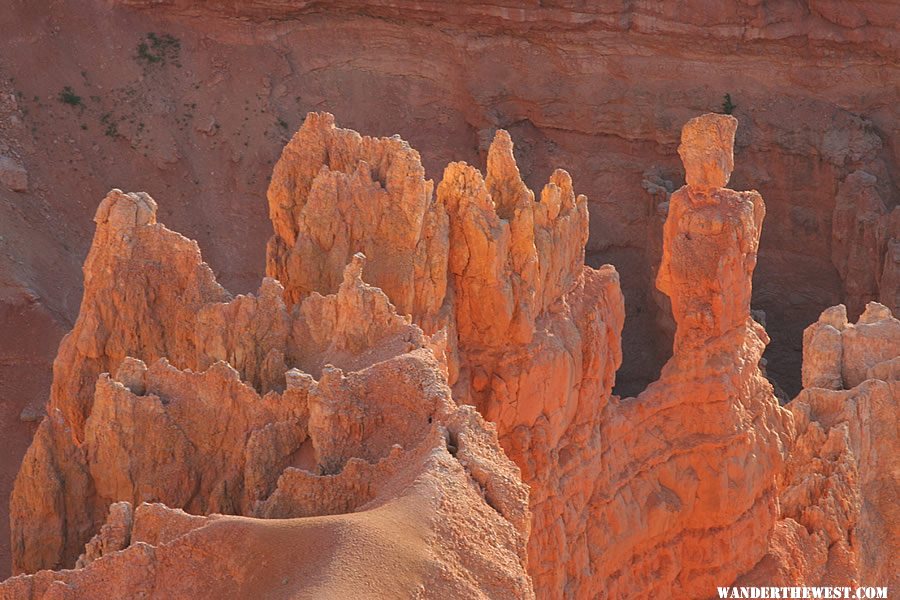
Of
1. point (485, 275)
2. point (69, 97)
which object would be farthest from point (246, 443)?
point (69, 97)

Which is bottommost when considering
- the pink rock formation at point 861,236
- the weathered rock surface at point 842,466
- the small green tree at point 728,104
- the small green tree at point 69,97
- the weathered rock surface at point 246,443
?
the weathered rock surface at point 246,443

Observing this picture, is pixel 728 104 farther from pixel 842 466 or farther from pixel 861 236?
pixel 842 466

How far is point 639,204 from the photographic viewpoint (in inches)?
1598

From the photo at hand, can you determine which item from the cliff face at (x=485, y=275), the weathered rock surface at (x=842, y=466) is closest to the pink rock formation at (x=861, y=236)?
the weathered rock surface at (x=842, y=466)

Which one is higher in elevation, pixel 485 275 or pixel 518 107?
pixel 518 107

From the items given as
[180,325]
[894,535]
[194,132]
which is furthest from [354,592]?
[194,132]

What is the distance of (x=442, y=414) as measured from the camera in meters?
11.8

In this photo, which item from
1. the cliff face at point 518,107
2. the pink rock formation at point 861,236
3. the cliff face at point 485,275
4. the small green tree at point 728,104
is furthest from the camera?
the small green tree at point 728,104

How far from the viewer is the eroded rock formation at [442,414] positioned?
416 inches

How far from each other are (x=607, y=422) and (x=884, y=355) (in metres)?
6.40

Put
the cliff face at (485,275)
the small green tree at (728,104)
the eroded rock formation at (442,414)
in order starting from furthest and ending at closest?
1. the small green tree at (728,104)
2. the cliff face at (485,275)
3. the eroded rock formation at (442,414)

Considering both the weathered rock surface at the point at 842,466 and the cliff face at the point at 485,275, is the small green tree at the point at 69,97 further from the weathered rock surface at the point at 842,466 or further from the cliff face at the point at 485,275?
the cliff face at the point at 485,275

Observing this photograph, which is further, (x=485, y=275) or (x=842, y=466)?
(x=842, y=466)

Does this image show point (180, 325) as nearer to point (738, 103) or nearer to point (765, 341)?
point (765, 341)
